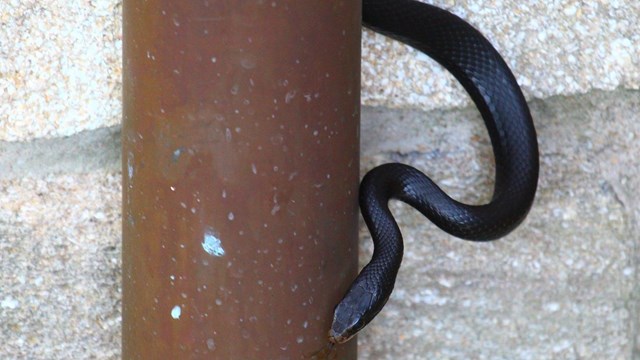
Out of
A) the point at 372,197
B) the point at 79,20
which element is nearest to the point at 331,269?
the point at 372,197

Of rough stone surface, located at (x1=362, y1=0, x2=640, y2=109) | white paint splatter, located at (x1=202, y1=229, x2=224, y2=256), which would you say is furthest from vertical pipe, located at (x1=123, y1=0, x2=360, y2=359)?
rough stone surface, located at (x1=362, y1=0, x2=640, y2=109)

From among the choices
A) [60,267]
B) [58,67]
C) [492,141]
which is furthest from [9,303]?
[492,141]

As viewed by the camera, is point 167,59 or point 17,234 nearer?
point 167,59

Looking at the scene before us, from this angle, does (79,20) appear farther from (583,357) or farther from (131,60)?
(583,357)

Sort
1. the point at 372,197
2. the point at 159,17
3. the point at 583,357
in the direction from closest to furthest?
1. the point at 159,17
2. the point at 372,197
3. the point at 583,357

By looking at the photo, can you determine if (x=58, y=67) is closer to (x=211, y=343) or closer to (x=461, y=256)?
(x=211, y=343)

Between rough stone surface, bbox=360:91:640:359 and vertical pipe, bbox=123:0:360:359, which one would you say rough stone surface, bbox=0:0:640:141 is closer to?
rough stone surface, bbox=360:91:640:359
